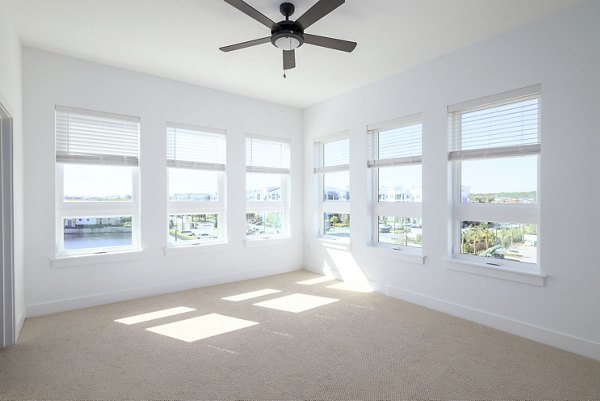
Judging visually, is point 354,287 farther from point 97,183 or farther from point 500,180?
point 97,183

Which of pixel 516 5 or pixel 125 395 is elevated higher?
pixel 516 5

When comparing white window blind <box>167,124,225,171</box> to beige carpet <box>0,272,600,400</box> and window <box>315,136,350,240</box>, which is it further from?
beige carpet <box>0,272,600,400</box>

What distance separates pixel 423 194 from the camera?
4055 millimetres

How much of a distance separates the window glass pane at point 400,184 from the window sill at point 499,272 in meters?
0.94

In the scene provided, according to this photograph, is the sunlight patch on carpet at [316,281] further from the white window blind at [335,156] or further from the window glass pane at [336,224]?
the white window blind at [335,156]

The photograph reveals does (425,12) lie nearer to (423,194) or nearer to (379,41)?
(379,41)

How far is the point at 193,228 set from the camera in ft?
15.9

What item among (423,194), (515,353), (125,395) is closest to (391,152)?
(423,194)

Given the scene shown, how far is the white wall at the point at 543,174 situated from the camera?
2768 mm

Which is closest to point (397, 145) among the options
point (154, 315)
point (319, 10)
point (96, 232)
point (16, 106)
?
point (319, 10)

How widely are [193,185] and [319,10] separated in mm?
3241

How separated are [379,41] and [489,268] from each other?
265cm

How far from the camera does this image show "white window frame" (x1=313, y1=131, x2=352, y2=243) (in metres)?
5.30

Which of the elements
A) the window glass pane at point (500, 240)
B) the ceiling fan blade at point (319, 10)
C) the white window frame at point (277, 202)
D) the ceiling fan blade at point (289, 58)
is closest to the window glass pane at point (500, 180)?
the window glass pane at point (500, 240)
